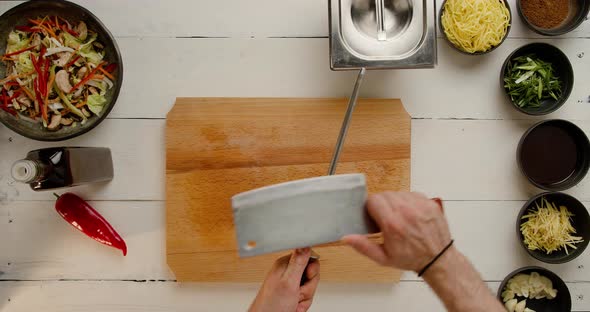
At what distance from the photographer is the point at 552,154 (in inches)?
54.0

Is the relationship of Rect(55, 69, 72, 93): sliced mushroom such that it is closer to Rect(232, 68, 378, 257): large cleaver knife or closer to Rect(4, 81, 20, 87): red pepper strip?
Rect(4, 81, 20, 87): red pepper strip

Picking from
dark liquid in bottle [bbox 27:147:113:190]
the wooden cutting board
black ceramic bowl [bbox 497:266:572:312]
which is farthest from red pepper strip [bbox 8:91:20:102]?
black ceramic bowl [bbox 497:266:572:312]

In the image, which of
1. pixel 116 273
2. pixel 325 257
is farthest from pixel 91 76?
pixel 325 257

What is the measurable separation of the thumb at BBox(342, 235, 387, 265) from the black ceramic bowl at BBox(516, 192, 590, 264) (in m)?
0.60

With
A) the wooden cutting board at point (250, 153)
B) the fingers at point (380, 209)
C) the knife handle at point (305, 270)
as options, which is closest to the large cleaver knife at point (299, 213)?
the fingers at point (380, 209)

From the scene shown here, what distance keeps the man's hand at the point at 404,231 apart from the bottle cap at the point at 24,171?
2.33ft

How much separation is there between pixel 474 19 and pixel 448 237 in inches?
24.1

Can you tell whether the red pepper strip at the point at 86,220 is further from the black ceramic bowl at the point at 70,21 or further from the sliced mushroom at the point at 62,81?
the sliced mushroom at the point at 62,81

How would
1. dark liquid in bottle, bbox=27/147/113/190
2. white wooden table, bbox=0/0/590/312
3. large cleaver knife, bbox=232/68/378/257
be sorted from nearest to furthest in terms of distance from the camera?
1. large cleaver knife, bbox=232/68/378/257
2. dark liquid in bottle, bbox=27/147/113/190
3. white wooden table, bbox=0/0/590/312

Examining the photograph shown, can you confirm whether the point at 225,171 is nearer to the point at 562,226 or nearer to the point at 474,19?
the point at 474,19

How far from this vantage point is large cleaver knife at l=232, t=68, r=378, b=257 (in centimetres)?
91

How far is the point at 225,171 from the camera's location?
1.35 meters

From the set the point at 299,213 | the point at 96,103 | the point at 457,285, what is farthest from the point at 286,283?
the point at 96,103

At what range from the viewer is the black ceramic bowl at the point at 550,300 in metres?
1.35
